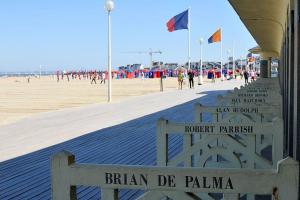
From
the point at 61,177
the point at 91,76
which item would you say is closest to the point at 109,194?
the point at 61,177

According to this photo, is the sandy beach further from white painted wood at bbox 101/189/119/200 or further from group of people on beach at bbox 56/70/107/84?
group of people on beach at bbox 56/70/107/84

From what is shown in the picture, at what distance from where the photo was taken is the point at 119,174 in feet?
8.21

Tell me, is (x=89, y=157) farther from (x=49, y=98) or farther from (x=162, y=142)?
(x=49, y=98)

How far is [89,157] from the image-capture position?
789 centimetres

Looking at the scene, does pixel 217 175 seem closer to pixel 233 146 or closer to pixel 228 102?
pixel 233 146

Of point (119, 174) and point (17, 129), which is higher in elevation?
point (119, 174)

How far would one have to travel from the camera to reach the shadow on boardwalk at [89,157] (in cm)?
579

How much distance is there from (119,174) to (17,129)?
32.5ft

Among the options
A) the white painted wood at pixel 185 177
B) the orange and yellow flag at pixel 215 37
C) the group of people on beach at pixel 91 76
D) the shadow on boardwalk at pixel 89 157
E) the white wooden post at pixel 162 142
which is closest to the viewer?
the white painted wood at pixel 185 177

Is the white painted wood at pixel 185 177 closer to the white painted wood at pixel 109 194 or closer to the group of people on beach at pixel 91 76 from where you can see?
the white painted wood at pixel 109 194

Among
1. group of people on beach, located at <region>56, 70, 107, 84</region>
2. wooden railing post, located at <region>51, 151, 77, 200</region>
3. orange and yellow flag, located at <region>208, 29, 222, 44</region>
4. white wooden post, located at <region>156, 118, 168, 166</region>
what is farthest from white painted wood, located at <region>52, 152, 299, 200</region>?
group of people on beach, located at <region>56, 70, 107, 84</region>

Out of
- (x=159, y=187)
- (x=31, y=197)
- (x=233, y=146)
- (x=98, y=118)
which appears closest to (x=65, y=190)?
→ (x=159, y=187)

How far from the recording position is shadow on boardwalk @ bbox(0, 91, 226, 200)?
579 centimetres

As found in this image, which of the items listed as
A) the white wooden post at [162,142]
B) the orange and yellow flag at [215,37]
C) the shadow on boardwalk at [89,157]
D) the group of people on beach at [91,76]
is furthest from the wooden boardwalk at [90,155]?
the group of people on beach at [91,76]
